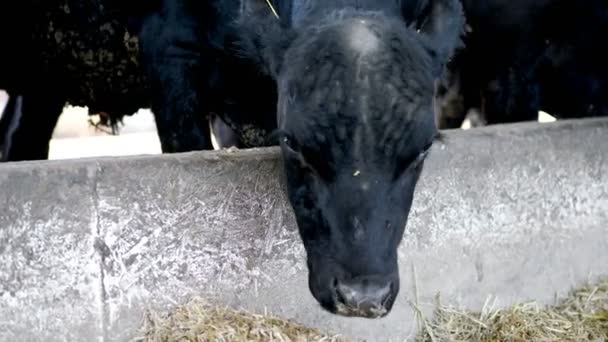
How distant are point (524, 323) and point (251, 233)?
3.45ft

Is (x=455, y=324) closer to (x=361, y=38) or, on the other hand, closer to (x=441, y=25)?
(x=441, y=25)

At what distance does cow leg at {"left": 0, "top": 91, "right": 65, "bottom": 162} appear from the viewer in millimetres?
5723

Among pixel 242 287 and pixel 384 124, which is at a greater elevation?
pixel 384 124

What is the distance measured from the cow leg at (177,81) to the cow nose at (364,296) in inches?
66.8

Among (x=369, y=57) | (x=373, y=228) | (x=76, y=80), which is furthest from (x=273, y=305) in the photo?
(x=76, y=80)

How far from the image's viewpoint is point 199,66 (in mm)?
3941

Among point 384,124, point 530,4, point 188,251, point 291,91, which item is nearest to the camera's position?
point 384,124

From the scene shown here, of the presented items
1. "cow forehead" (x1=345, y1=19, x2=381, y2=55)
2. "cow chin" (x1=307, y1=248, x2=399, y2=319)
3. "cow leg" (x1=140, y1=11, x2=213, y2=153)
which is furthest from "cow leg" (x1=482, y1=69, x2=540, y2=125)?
"cow chin" (x1=307, y1=248, x2=399, y2=319)

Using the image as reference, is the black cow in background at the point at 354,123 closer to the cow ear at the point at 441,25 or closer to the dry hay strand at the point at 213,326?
the cow ear at the point at 441,25

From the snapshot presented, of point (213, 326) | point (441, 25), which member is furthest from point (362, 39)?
point (213, 326)

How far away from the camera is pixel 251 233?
10.1 feet

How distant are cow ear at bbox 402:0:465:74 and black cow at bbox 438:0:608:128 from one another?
2167mm

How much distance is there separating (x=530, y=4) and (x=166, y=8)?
2.12m

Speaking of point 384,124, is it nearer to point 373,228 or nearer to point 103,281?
point 373,228
